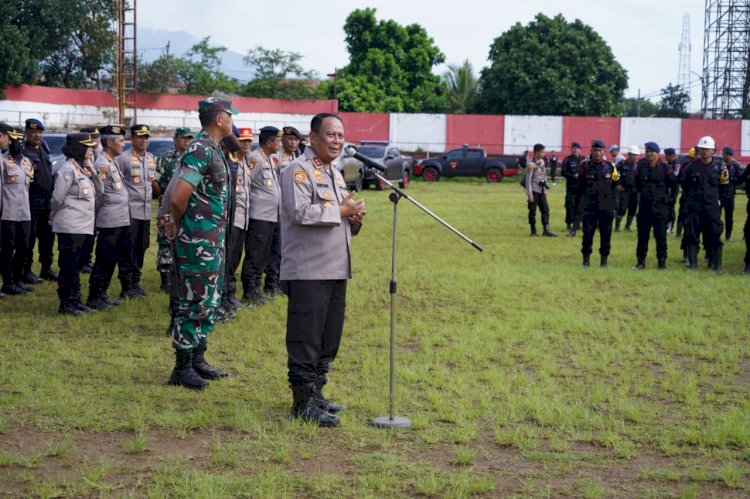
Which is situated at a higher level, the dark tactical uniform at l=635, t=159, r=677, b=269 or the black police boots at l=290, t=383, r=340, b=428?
the dark tactical uniform at l=635, t=159, r=677, b=269

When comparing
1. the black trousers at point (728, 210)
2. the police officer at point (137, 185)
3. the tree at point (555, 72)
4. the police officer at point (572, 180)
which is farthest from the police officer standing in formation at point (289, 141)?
the tree at point (555, 72)

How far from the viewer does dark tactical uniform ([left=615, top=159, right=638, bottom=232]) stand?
727 inches

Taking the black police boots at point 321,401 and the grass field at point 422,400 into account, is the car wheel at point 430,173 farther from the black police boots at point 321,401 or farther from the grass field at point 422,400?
the black police boots at point 321,401

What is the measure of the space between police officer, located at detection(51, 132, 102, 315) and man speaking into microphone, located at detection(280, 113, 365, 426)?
442 centimetres

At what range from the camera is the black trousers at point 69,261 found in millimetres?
9766

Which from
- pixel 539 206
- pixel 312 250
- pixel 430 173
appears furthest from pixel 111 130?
pixel 430 173

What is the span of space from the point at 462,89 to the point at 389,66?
607 centimetres

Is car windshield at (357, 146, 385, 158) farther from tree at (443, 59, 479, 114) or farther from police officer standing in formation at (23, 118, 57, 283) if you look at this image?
tree at (443, 59, 479, 114)

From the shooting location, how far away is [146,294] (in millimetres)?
11195

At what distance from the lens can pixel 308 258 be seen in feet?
19.9

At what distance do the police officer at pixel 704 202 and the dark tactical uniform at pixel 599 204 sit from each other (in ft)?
3.98

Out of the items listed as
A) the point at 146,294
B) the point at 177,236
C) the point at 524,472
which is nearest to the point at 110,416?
the point at 177,236

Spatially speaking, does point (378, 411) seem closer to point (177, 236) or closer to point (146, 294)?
point (177, 236)

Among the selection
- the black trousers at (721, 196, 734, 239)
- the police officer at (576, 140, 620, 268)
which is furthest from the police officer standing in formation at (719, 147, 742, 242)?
the police officer at (576, 140, 620, 268)
